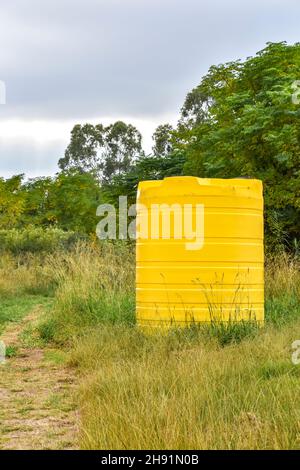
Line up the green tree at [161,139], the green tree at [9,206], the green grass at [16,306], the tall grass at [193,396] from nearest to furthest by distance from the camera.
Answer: the tall grass at [193,396] → the green grass at [16,306] → the green tree at [9,206] → the green tree at [161,139]

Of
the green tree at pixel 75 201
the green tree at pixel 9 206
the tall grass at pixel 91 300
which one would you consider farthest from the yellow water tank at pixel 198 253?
the green tree at pixel 75 201

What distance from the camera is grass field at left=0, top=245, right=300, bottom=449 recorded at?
3.66m

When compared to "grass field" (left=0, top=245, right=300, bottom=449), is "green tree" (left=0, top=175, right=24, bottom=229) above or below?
above

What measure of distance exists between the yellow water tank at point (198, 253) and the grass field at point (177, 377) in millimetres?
295

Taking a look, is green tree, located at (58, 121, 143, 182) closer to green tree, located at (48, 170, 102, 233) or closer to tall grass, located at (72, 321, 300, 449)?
green tree, located at (48, 170, 102, 233)

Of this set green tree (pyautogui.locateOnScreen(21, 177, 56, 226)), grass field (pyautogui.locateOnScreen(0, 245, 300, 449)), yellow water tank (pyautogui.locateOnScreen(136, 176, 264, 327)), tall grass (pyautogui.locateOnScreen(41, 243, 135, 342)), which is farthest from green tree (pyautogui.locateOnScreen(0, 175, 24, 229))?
yellow water tank (pyautogui.locateOnScreen(136, 176, 264, 327))

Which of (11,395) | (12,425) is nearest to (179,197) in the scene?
(11,395)

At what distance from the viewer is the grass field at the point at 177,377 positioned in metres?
3.66

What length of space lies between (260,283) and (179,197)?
1173 mm

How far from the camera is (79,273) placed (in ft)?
31.6

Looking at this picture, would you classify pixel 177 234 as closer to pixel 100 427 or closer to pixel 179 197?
pixel 179 197

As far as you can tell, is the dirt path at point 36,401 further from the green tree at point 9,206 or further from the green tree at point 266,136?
the green tree at point 9,206

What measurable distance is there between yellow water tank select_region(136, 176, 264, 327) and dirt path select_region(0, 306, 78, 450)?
114 cm

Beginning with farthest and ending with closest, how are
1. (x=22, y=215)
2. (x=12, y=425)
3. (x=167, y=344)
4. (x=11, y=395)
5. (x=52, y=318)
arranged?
(x=22, y=215) < (x=52, y=318) < (x=167, y=344) < (x=11, y=395) < (x=12, y=425)
